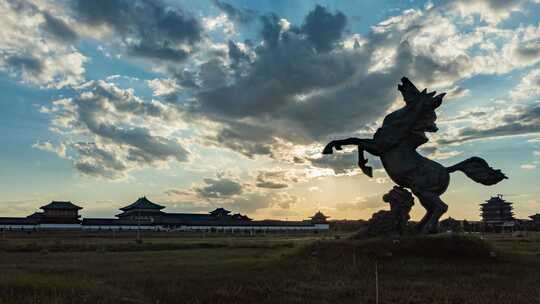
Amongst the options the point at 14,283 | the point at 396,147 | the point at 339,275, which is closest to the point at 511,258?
the point at 396,147

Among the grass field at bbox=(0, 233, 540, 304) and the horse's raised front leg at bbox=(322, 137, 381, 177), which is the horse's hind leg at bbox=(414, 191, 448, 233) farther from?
the horse's raised front leg at bbox=(322, 137, 381, 177)

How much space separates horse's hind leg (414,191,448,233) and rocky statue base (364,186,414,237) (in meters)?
0.71

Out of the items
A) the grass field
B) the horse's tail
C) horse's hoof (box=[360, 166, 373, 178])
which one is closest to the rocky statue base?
horse's hoof (box=[360, 166, 373, 178])

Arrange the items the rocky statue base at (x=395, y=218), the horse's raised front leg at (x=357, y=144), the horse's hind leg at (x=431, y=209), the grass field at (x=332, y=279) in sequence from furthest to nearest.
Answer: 1. the rocky statue base at (x=395, y=218)
2. the horse's raised front leg at (x=357, y=144)
3. the horse's hind leg at (x=431, y=209)
4. the grass field at (x=332, y=279)

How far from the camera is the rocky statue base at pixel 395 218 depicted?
15758mm

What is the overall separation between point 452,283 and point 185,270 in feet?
22.5

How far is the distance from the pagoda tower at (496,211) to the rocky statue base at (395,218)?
70382 millimetres

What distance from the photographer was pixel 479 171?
1492cm

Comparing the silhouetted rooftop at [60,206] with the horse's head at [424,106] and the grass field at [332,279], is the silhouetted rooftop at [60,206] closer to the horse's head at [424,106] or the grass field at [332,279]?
the grass field at [332,279]

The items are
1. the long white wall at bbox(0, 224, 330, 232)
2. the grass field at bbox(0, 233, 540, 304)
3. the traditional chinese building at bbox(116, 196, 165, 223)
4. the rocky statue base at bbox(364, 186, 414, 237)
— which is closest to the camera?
the grass field at bbox(0, 233, 540, 304)

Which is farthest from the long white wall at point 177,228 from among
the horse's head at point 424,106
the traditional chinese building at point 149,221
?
the horse's head at point 424,106

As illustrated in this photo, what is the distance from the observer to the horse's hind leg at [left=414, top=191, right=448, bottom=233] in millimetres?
14758

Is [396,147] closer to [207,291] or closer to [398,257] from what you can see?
[398,257]

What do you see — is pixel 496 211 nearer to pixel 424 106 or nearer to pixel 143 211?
pixel 143 211
